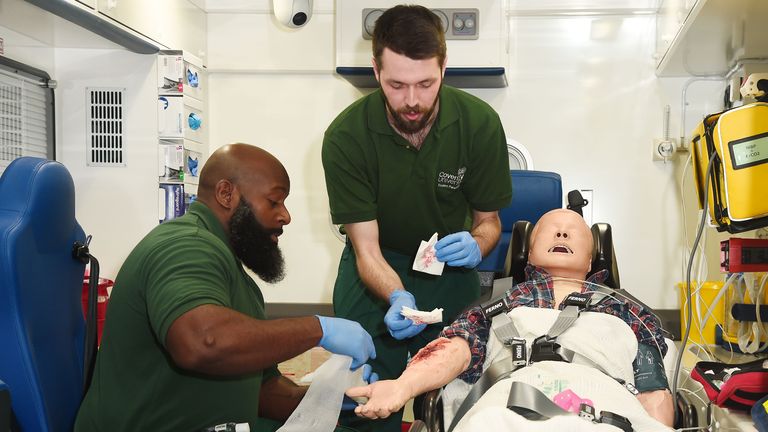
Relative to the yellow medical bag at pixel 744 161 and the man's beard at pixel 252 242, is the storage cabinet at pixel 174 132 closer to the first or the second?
the man's beard at pixel 252 242

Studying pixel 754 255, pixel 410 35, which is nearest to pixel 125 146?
pixel 410 35

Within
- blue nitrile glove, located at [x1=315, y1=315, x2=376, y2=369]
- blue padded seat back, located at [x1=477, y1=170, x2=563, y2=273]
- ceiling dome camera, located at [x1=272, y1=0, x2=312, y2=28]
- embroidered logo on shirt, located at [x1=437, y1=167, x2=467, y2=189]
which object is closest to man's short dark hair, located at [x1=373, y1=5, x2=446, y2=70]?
embroidered logo on shirt, located at [x1=437, y1=167, x2=467, y2=189]

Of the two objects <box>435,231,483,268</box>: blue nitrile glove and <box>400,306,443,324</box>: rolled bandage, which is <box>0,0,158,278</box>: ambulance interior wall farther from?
<box>400,306,443,324</box>: rolled bandage

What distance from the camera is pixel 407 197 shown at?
270 cm

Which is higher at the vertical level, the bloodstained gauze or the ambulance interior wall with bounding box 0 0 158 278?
the ambulance interior wall with bounding box 0 0 158 278

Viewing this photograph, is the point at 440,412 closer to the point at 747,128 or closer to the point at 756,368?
the point at 756,368

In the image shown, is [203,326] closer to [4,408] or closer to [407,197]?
[4,408]

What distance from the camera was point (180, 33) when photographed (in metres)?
5.16

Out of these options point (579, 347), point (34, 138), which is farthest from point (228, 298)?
point (34, 138)

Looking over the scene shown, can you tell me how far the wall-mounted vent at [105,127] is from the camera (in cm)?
493

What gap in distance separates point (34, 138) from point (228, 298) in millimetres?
3421

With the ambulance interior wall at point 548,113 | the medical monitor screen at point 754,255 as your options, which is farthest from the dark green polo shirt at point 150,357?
the ambulance interior wall at point 548,113

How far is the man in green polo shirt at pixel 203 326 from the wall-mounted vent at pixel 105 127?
3.10m

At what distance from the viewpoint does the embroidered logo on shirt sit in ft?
8.76
